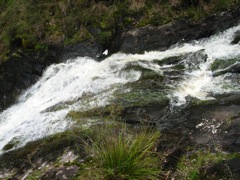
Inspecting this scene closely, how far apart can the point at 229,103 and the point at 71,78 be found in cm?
469

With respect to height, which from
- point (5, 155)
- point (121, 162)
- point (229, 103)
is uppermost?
point (121, 162)

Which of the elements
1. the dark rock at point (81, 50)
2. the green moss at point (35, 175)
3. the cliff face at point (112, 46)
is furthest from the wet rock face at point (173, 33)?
the green moss at point (35, 175)

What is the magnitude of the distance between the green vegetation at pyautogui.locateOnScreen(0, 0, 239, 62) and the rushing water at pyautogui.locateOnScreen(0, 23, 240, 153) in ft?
4.03

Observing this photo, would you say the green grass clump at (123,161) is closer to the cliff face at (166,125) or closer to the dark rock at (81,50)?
the cliff face at (166,125)

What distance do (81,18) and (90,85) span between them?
4035 millimetres

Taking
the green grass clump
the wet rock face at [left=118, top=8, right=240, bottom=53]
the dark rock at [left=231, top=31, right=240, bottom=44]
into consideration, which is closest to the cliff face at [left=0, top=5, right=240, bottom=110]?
the wet rock face at [left=118, top=8, right=240, bottom=53]

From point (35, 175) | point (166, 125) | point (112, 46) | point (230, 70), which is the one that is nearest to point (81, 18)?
point (112, 46)

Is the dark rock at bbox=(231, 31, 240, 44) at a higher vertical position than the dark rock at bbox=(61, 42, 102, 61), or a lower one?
lower

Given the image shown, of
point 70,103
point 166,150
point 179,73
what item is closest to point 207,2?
point 179,73

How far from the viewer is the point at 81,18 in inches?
467

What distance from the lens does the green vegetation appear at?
10.9 m

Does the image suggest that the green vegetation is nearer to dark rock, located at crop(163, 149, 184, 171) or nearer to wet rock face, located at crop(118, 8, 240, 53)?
wet rock face, located at crop(118, 8, 240, 53)

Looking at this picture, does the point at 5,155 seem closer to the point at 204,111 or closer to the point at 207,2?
the point at 204,111

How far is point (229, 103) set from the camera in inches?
254
